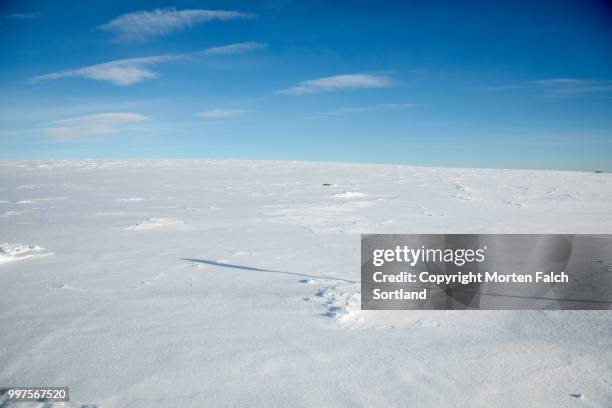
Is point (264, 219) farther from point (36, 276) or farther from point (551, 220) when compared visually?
point (551, 220)

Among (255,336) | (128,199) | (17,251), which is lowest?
(255,336)

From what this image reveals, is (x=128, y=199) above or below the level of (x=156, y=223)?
above

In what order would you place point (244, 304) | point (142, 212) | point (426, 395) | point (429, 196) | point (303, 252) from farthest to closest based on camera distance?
point (429, 196) → point (142, 212) → point (303, 252) → point (244, 304) → point (426, 395)

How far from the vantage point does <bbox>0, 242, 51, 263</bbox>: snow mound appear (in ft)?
14.6

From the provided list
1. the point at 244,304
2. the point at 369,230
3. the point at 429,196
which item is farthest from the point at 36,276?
the point at 429,196

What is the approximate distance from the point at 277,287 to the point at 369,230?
2.75 metres

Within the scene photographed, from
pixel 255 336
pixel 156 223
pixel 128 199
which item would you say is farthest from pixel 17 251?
pixel 128 199

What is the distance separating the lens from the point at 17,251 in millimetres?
4691

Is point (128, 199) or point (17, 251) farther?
point (128, 199)

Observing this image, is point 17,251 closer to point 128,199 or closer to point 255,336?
point 255,336

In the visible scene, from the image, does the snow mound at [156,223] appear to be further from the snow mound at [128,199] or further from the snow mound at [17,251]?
the snow mound at [128,199]

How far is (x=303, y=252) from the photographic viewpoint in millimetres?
4797

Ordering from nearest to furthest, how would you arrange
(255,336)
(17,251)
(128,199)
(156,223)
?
(255,336) → (17,251) → (156,223) → (128,199)

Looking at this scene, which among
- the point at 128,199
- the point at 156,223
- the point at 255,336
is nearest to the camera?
the point at 255,336
